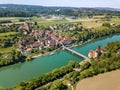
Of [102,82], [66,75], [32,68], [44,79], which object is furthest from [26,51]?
[102,82]

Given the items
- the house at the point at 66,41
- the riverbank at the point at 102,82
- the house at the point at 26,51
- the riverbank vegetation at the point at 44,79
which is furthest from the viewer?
the house at the point at 66,41

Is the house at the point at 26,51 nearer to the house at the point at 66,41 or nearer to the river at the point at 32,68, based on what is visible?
the river at the point at 32,68

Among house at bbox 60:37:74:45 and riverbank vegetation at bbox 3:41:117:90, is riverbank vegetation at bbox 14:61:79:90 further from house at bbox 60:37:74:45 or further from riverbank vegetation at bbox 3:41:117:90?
house at bbox 60:37:74:45

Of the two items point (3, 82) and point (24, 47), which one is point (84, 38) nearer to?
point (24, 47)

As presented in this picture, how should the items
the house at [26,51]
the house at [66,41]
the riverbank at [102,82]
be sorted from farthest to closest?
the house at [66,41] < the house at [26,51] < the riverbank at [102,82]

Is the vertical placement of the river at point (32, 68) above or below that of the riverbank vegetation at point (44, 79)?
below

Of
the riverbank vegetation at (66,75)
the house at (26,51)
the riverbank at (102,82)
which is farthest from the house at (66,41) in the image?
the riverbank at (102,82)

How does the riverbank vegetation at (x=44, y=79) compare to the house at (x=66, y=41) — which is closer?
the riverbank vegetation at (x=44, y=79)

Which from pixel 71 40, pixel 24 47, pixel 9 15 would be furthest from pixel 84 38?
pixel 9 15

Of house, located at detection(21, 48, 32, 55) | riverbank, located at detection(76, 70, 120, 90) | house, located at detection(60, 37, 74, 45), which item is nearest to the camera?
riverbank, located at detection(76, 70, 120, 90)

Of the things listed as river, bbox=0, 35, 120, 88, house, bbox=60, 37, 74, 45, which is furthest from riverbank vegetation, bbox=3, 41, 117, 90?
house, bbox=60, 37, 74, 45
